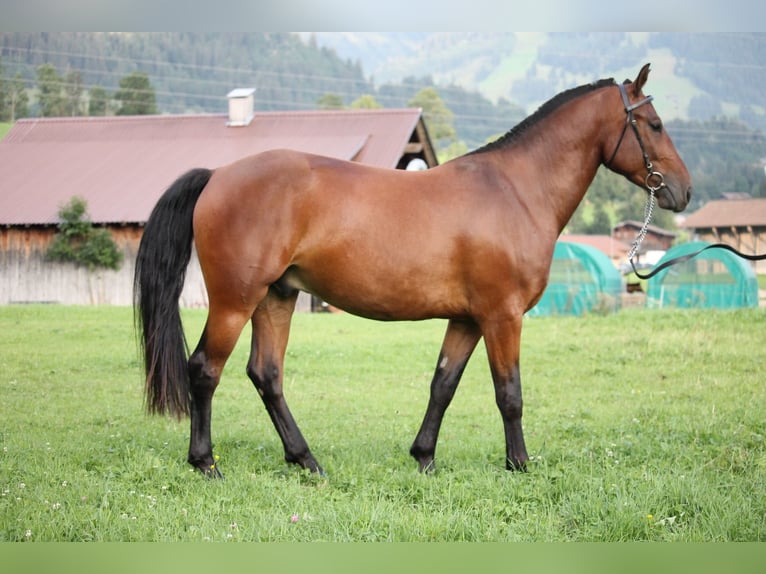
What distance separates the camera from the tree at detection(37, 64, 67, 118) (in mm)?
10308

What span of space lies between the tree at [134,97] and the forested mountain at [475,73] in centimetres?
41

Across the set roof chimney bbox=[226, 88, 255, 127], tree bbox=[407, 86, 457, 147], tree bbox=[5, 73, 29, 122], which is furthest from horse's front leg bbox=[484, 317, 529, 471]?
tree bbox=[407, 86, 457, 147]

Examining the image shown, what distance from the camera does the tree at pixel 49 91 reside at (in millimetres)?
10308

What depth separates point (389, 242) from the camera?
418cm

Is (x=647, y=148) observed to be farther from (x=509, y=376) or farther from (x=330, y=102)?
(x=330, y=102)

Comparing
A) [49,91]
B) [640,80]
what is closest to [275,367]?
[640,80]

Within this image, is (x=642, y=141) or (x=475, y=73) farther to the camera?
(x=475, y=73)

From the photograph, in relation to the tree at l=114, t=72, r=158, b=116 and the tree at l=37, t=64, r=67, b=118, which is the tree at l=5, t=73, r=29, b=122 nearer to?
the tree at l=37, t=64, r=67, b=118

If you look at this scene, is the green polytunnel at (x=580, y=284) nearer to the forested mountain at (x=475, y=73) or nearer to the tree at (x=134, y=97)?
the forested mountain at (x=475, y=73)

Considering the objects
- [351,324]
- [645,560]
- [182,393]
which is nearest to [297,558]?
[182,393]

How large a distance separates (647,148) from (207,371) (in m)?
2.70

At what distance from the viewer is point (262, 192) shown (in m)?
4.12

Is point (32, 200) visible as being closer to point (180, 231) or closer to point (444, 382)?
point (180, 231)

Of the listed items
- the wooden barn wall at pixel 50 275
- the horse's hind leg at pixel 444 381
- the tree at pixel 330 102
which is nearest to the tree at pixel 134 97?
the wooden barn wall at pixel 50 275
